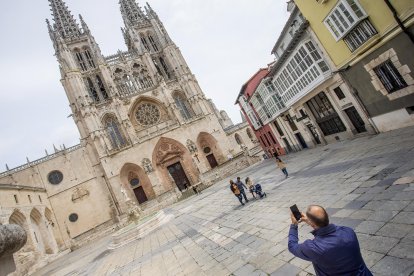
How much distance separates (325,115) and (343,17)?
775 cm

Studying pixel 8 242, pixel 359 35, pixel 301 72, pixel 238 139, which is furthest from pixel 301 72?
pixel 238 139

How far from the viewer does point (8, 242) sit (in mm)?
2328

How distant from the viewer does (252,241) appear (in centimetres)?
711

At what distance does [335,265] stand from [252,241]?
4.92 meters

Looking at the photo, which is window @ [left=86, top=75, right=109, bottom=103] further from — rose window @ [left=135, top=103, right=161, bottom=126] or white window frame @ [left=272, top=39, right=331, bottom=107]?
white window frame @ [left=272, top=39, right=331, bottom=107]

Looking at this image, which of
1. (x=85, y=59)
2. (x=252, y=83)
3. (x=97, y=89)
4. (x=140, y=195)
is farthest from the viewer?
(x=85, y=59)

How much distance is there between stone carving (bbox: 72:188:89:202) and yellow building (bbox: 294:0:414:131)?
1182 inches

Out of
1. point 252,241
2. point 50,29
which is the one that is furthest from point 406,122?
point 50,29

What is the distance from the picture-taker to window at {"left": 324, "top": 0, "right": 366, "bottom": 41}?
1213 cm

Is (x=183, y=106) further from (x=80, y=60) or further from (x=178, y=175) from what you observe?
(x=80, y=60)

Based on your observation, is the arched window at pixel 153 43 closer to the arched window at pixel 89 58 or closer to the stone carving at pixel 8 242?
the arched window at pixel 89 58

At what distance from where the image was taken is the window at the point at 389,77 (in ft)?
38.8

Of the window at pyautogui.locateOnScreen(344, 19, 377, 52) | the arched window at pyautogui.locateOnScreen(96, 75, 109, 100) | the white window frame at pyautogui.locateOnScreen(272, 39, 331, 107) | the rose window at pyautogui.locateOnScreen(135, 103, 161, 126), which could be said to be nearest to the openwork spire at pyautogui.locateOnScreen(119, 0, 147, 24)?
the arched window at pyautogui.locateOnScreen(96, 75, 109, 100)

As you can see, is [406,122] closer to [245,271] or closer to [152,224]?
[245,271]
